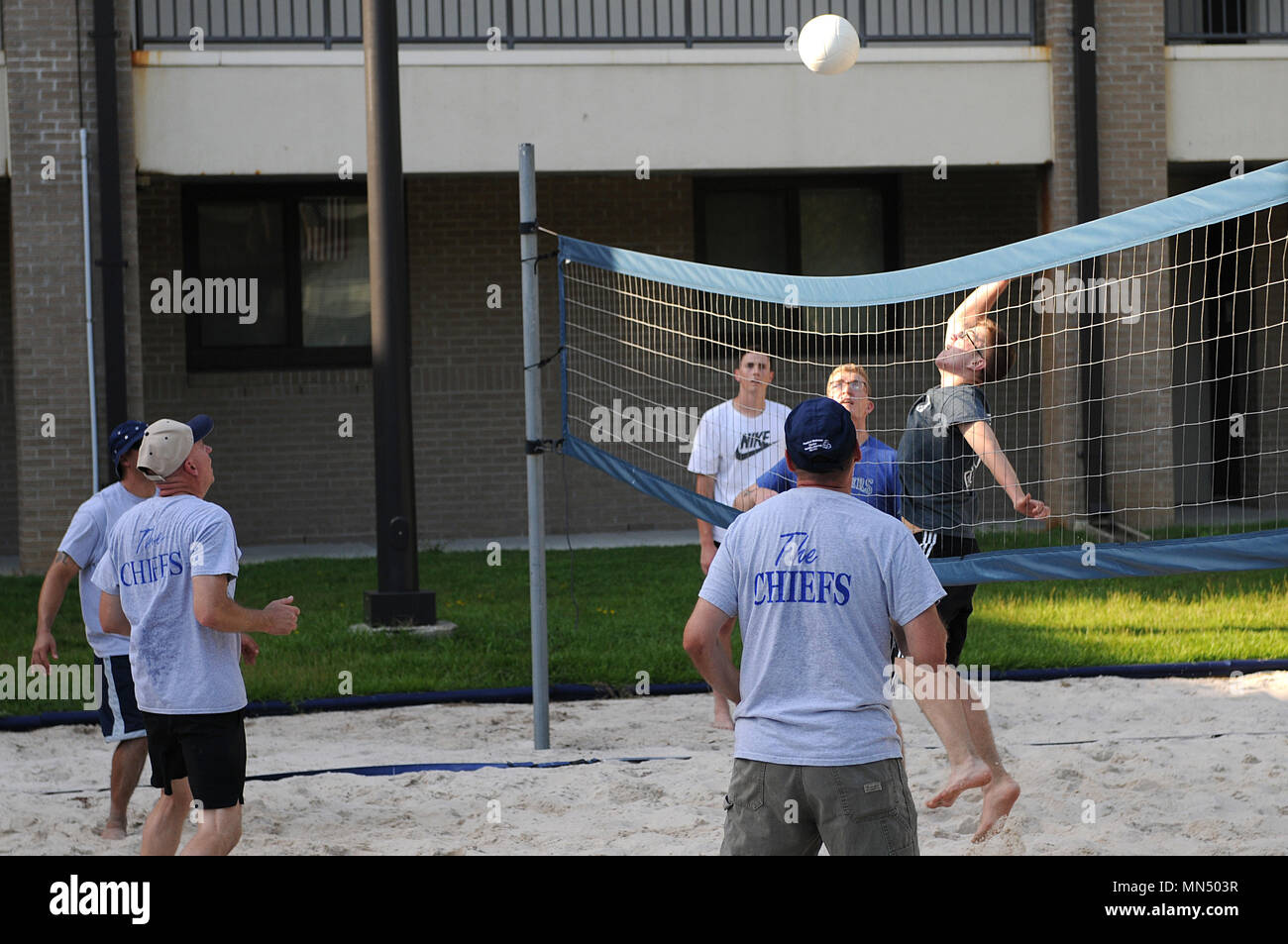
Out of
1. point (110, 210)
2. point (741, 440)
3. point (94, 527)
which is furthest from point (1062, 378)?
point (94, 527)

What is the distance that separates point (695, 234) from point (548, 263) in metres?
1.63

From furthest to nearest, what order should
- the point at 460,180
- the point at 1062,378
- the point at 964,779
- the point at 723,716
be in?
the point at 460,180
the point at 1062,378
the point at 723,716
the point at 964,779

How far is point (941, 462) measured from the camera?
17.7 feet

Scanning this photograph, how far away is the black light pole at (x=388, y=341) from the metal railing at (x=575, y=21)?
131 inches

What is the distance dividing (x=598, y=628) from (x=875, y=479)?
147 inches

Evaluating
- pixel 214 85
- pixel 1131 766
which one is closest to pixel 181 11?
pixel 214 85

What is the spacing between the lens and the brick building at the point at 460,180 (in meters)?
12.2

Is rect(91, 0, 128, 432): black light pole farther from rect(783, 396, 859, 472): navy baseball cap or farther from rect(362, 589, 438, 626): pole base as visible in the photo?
rect(783, 396, 859, 472): navy baseball cap

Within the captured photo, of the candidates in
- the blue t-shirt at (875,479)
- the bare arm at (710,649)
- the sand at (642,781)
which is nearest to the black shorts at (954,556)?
the blue t-shirt at (875,479)

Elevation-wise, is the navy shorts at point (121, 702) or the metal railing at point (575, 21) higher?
the metal railing at point (575, 21)

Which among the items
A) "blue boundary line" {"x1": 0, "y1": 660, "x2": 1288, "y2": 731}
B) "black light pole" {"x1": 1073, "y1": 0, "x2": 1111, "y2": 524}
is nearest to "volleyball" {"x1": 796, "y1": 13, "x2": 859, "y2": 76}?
"black light pole" {"x1": 1073, "y1": 0, "x2": 1111, "y2": 524}

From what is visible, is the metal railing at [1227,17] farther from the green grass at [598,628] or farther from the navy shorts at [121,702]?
the navy shorts at [121,702]

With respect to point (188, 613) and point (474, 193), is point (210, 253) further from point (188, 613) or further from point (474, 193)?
point (188, 613)

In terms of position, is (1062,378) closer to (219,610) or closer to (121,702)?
(121,702)
